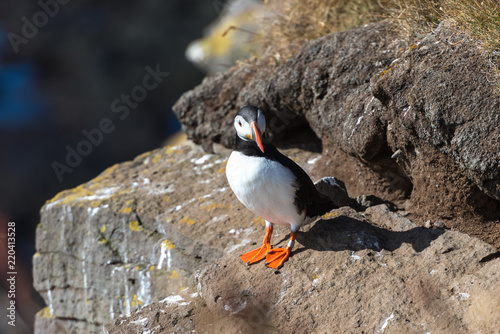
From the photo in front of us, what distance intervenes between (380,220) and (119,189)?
307 centimetres

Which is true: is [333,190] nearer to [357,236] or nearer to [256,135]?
[357,236]

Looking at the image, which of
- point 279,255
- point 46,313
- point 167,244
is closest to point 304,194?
point 279,255

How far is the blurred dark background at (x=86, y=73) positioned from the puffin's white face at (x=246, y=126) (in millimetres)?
10538

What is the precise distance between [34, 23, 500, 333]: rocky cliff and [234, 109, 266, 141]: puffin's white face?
33.8 inches

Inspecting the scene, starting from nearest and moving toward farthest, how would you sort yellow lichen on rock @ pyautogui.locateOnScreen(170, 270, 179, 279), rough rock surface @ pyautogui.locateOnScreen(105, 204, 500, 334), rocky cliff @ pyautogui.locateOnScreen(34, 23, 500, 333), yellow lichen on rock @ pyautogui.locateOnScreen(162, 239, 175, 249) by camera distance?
1. rough rock surface @ pyautogui.locateOnScreen(105, 204, 500, 334)
2. rocky cliff @ pyautogui.locateOnScreen(34, 23, 500, 333)
3. yellow lichen on rock @ pyautogui.locateOnScreen(170, 270, 179, 279)
4. yellow lichen on rock @ pyautogui.locateOnScreen(162, 239, 175, 249)

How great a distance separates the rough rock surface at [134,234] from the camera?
4676mm

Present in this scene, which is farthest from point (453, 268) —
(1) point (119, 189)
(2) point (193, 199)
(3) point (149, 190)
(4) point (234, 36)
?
(4) point (234, 36)

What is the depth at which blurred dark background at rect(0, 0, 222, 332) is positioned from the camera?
13656 millimetres

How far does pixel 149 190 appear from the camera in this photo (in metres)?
5.60

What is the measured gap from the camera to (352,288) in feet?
10.5

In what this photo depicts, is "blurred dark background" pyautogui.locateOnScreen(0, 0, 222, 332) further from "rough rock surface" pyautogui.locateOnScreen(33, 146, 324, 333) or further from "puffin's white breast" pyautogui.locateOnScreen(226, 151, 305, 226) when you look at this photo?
"puffin's white breast" pyautogui.locateOnScreen(226, 151, 305, 226)

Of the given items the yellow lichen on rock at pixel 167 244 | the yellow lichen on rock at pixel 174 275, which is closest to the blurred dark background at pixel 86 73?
the yellow lichen on rock at pixel 167 244

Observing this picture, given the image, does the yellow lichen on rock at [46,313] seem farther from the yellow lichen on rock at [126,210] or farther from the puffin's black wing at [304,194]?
the puffin's black wing at [304,194]

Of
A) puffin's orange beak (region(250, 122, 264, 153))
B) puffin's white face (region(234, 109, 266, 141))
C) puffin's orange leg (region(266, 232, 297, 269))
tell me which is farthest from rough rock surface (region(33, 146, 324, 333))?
puffin's orange beak (region(250, 122, 264, 153))
